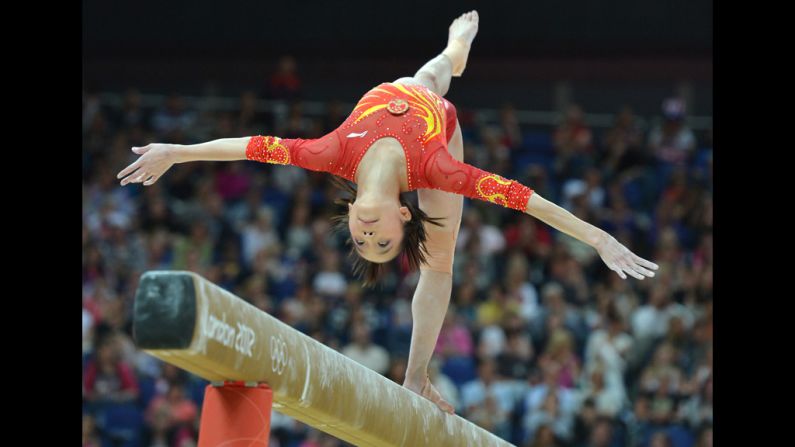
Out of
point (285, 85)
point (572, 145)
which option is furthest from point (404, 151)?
point (285, 85)

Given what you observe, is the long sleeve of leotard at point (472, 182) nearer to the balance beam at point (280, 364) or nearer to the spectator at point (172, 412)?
the balance beam at point (280, 364)

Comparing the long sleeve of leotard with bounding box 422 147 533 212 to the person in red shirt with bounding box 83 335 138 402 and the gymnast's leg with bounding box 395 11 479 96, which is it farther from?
the person in red shirt with bounding box 83 335 138 402

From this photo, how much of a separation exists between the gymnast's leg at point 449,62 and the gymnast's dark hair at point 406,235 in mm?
725

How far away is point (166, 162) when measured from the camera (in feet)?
15.5

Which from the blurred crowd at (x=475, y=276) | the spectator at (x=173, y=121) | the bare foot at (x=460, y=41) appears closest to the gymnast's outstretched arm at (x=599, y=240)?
the bare foot at (x=460, y=41)

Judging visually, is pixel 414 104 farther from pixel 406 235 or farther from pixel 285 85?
pixel 285 85

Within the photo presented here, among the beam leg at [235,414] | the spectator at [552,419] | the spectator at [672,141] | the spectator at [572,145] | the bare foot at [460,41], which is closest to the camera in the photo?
the beam leg at [235,414]

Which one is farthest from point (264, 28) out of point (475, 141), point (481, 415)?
point (481, 415)

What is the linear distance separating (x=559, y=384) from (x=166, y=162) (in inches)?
234

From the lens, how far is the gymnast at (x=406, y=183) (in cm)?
448

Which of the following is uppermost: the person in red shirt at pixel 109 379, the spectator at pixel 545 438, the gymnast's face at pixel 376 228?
the gymnast's face at pixel 376 228

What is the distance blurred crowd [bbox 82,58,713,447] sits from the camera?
32.1ft

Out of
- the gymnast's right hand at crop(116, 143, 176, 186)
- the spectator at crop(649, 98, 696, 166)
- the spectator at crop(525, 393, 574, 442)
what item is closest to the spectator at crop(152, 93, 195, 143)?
the spectator at crop(525, 393, 574, 442)

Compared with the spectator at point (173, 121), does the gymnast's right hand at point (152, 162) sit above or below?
below
